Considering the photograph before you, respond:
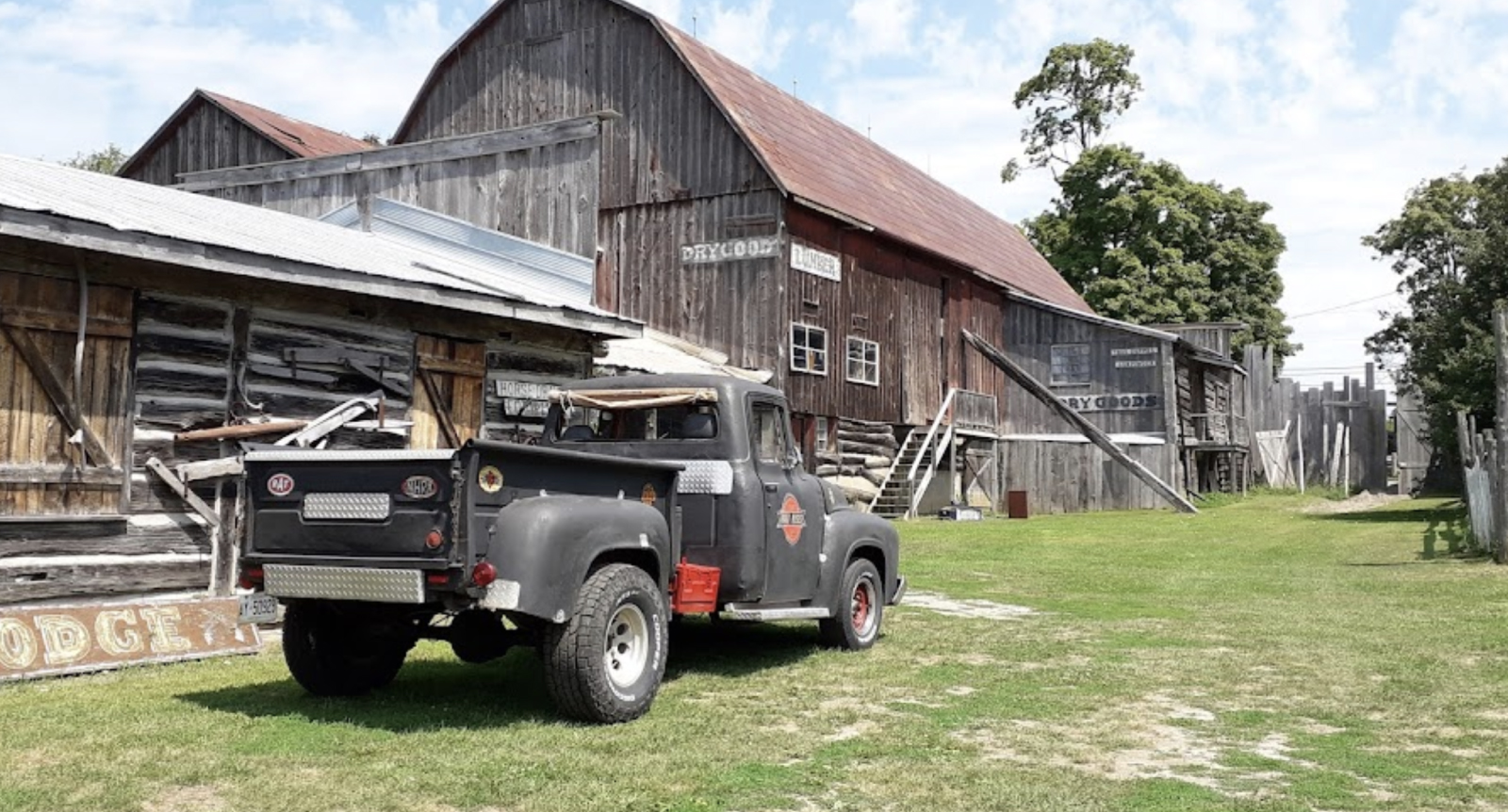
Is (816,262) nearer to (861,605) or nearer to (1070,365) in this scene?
(1070,365)

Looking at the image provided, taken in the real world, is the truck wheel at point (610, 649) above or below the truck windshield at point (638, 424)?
below

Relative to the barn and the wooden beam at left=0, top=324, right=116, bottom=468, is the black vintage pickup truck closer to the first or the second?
the barn

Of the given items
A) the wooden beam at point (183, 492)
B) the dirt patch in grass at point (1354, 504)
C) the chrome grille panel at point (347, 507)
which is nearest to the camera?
the chrome grille panel at point (347, 507)

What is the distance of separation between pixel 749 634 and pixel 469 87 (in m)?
21.5

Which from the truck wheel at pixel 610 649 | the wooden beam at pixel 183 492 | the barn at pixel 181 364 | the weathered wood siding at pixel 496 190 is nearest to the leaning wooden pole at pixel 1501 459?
the barn at pixel 181 364

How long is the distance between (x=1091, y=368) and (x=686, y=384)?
30.6 meters

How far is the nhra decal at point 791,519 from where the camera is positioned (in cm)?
942

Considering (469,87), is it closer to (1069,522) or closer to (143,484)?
(1069,522)

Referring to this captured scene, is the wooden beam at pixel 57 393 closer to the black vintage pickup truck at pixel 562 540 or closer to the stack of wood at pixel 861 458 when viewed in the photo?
the black vintage pickup truck at pixel 562 540

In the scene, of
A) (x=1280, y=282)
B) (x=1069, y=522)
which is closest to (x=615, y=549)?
(x=1069, y=522)

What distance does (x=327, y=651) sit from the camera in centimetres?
834

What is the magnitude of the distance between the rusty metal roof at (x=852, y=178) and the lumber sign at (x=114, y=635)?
1807 centimetres

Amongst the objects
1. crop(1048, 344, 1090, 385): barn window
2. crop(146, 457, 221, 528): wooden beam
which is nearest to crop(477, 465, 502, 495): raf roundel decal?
crop(146, 457, 221, 528): wooden beam

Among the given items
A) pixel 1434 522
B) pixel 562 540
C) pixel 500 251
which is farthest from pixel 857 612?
pixel 1434 522
